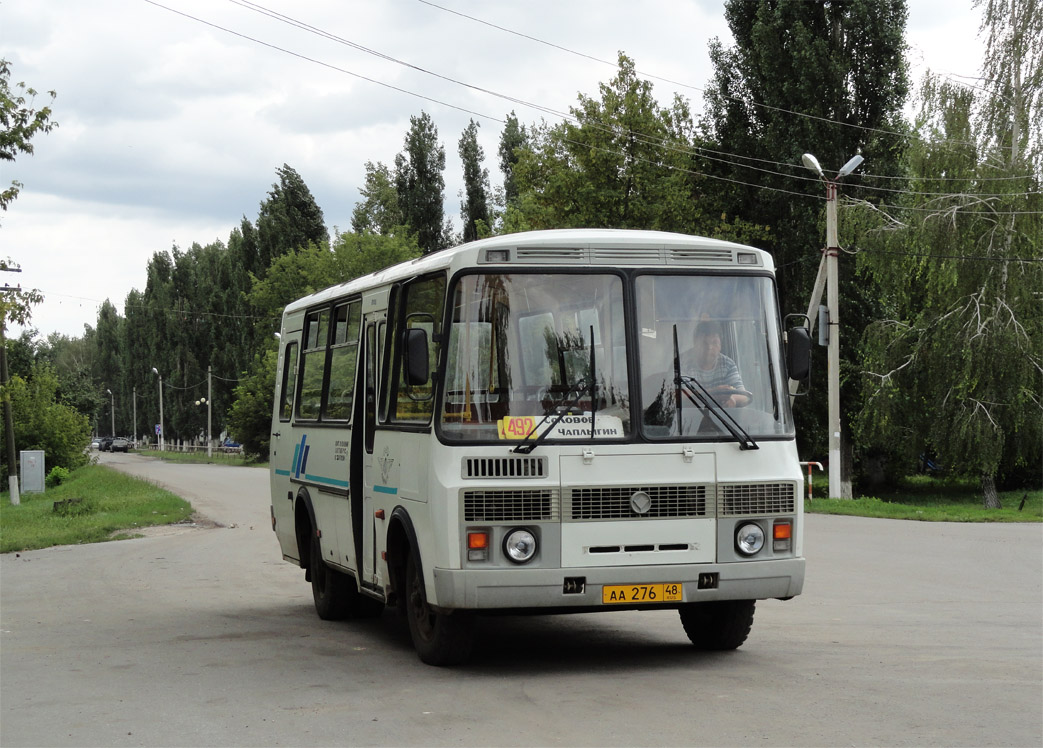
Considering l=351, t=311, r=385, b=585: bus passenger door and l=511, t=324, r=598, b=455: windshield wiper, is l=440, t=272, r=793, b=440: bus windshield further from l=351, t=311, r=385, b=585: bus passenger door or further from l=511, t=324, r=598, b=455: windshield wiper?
l=351, t=311, r=385, b=585: bus passenger door

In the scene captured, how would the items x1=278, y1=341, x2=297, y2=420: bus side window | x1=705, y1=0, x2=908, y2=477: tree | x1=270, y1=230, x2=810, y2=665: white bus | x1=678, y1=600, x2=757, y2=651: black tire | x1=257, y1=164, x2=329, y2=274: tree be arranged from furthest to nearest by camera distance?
x1=257, y1=164, x2=329, y2=274: tree, x1=705, y1=0, x2=908, y2=477: tree, x1=278, y1=341, x2=297, y2=420: bus side window, x1=678, y1=600, x2=757, y2=651: black tire, x1=270, y1=230, x2=810, y2=665: white bus

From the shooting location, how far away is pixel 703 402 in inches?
359

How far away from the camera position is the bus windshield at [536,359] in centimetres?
885

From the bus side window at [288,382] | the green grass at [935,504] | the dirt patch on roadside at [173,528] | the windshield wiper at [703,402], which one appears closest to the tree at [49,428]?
the dirt patch on roadside at [173,528]

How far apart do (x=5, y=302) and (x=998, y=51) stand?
27.3 metres

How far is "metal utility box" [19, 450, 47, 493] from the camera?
45.9 m

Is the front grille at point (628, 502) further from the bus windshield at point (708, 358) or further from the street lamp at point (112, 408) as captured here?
the street lamp at point (112, 408)

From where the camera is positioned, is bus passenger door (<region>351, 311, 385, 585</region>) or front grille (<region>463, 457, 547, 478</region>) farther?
bus passenger door (<region>351, 311, 385, 585</region>)

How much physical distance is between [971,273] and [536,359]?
94.8 feet

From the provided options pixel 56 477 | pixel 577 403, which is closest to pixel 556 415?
pixel 577 403

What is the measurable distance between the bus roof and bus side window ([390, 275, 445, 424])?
7.7 inches

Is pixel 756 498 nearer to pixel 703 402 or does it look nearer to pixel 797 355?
pixel 703 402

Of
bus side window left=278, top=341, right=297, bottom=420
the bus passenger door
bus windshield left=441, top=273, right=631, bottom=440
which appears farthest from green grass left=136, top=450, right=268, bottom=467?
bus windshield left=441, top=273, right=631, bottom=440

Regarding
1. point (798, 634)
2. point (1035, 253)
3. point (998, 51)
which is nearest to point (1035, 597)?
point (798, 634)
